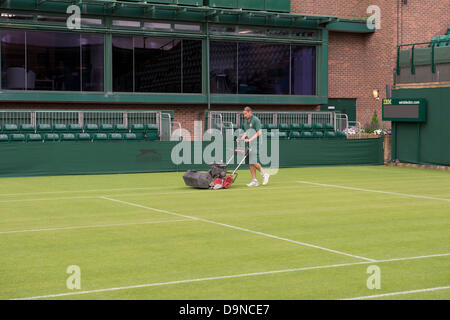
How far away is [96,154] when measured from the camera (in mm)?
25812

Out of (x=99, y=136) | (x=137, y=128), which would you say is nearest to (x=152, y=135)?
(x=137, y=128)

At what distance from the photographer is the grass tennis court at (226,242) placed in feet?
26.2

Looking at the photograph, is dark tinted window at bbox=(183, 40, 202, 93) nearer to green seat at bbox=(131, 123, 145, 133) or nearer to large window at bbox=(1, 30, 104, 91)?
green seat at bbox=(131, 123, 145, 133)

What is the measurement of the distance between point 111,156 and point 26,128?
442 cm

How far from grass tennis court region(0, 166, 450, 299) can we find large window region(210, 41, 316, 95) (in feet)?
50.9

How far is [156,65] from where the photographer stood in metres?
32.9

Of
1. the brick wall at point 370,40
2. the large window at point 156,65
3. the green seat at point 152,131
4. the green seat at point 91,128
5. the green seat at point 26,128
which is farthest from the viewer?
the brick wall at point 370,40

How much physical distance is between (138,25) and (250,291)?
85.9ft

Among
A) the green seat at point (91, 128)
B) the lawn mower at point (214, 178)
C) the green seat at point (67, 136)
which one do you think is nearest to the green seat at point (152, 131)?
the green seat at point (91, 128)

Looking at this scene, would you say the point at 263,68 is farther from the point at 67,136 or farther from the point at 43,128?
the point at 43,128

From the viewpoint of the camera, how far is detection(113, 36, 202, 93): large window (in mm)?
32188

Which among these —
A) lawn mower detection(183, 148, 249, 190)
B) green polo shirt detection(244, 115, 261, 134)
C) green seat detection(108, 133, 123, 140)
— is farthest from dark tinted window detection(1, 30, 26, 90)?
green polo shirt detection(244, 115, 261, 134)

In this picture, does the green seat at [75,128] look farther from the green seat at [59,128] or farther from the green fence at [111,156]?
the green fence at [111,156]

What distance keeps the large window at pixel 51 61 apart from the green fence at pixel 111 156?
6.14 m
